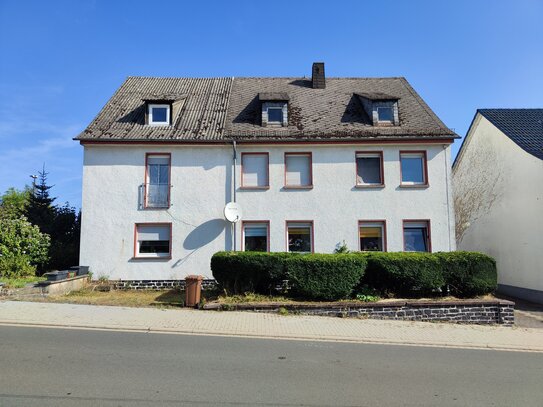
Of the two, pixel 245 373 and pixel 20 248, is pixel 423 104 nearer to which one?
pixel 245 373

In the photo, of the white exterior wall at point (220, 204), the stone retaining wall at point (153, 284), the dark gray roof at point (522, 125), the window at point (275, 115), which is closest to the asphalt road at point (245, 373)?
the stone retaining wall at point (153, 284)

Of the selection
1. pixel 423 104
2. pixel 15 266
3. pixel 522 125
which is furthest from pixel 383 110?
pixel 15 266

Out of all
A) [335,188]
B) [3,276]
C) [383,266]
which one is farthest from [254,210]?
[3,276]

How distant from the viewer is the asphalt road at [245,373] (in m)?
5.08

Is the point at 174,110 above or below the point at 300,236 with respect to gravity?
above

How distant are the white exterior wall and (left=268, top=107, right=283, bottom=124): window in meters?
1.67

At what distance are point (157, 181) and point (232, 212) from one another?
3.58 metres

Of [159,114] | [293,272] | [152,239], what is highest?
[159,114]

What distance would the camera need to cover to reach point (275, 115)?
18516 mm

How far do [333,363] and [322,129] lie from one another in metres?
12.4

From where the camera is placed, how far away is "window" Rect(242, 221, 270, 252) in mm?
17062

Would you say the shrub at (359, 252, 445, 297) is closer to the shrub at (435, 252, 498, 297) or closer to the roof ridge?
the shrub at (435, 252, 498, 297)

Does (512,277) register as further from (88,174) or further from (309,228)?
(88,174)

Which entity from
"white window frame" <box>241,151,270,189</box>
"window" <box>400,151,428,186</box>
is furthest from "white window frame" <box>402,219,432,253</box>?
"white window frame" <box>241,151,270,189</box>
